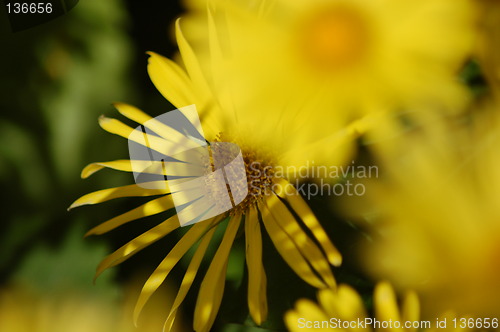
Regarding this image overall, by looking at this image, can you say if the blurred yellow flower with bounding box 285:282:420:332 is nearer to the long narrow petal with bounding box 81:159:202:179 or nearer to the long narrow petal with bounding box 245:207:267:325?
the long narrow petal with bounding box 245:207:267:325

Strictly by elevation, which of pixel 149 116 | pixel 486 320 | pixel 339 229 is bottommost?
pixel 486 320

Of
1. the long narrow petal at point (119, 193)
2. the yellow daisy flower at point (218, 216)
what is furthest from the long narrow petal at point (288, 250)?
the long narrow petal at point (119, 193)

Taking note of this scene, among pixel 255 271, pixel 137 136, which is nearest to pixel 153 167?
pixel 137 136

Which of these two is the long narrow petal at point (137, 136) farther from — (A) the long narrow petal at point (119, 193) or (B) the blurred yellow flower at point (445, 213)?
(B) the blurred yellow flower at point (445, 213)

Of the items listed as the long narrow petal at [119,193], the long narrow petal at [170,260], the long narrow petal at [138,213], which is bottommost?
the long narrow petal at [170,260]

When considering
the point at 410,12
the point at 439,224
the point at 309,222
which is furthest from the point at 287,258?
the point at 410,12

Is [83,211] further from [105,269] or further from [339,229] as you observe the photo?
[339,229]

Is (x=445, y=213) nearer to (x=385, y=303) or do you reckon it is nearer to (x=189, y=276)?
(x=385, y=303)
